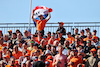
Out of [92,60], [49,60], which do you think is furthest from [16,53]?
[92,60]

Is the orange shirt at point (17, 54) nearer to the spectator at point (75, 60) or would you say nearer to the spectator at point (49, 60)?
the spectator at point (49, 60)

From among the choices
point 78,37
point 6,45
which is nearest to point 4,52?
point 6,45

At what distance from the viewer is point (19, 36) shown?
18.3m

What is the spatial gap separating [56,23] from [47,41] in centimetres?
524

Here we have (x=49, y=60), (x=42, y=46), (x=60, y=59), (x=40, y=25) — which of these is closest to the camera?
(x=60, y=59)

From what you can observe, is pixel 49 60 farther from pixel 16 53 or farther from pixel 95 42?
pixel 95 42

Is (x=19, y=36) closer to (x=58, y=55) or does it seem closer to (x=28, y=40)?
(x=28, y=40)

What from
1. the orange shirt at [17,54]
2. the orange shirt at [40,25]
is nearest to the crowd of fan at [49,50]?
the orange shirt at [17,54]

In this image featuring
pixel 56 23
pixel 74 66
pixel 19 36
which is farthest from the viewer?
pixel 56 23

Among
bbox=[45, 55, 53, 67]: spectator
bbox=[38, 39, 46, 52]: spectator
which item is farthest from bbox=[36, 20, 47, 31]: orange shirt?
bbox=[45, 55, 53, 67]: spectator

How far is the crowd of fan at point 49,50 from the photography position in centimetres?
1559

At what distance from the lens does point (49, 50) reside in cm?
1666

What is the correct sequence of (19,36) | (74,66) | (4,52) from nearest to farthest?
(74,66) → (4,52) → (19,36)

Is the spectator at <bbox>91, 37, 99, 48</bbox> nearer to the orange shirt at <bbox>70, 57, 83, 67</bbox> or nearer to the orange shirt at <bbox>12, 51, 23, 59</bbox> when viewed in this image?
the orange shirt at <bbox>70, 57, 83, 67</bbox>
